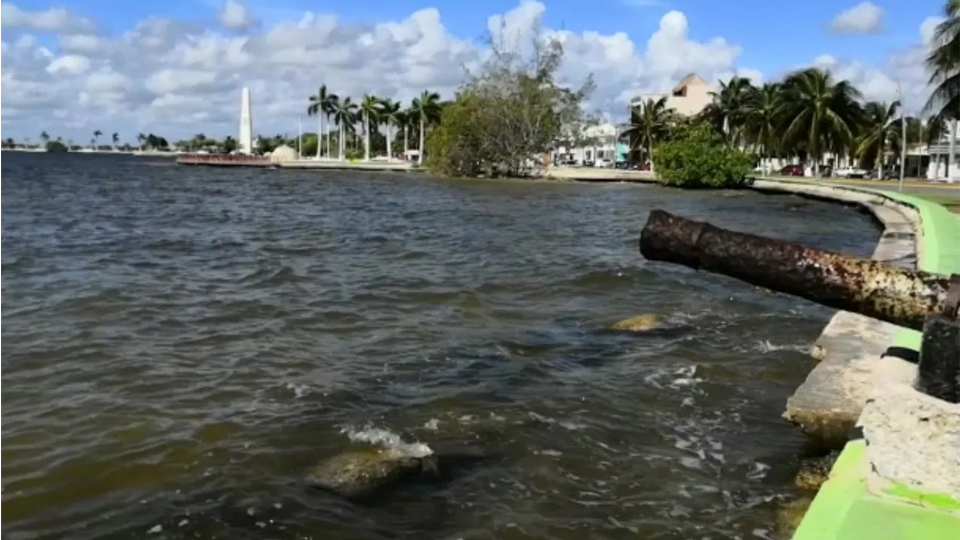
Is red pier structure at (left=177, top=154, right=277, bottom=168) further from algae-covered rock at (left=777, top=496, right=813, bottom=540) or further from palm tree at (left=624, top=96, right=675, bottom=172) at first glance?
algae-covered rock at (left=777, top=496, right=813, bottom=540)

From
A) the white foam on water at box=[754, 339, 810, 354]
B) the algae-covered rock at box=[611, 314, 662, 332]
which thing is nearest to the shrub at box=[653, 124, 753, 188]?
the algae-covered rock at box=[611, 314, 662, 332]

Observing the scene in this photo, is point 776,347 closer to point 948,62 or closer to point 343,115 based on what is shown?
point 948,62

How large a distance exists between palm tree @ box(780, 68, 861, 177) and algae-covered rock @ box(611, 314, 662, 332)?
5485cm

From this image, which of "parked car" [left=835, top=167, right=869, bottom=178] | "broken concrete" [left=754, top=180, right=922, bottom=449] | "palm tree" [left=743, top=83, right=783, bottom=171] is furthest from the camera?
"parked car" [left=835, top=167, right=869, bottom=178]

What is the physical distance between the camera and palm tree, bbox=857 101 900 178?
68938 mm

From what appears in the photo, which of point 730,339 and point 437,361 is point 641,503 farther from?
point 730,339

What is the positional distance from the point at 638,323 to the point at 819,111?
181 feet

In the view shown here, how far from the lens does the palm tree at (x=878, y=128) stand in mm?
68938

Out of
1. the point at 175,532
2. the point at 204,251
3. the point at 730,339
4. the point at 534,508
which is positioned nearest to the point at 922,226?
the point at 730,339

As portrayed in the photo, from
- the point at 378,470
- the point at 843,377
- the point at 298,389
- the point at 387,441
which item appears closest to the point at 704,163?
the point at 298,389

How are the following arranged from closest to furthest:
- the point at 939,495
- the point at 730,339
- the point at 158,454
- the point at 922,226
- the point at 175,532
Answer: the point at 939,495 → the point at 175,532 → the point at 158,454 → the point at 730,339 → the point at 922,226

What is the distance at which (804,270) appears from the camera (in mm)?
4258

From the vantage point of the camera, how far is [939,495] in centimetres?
378

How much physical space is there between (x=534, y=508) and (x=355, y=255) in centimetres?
1432
